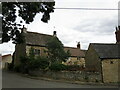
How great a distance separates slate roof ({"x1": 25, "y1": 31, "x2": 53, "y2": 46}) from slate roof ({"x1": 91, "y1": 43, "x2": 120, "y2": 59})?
1351 centimetres

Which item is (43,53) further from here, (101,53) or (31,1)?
(31,1)

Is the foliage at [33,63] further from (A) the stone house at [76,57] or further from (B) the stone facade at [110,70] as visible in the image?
(A) the stone house at [76,57]

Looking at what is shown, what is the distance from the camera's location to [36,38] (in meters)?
42.2

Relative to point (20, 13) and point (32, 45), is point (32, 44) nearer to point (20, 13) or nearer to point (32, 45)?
point (32, 45)

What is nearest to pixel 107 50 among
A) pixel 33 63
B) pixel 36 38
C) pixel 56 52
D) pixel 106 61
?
pixel 106 61

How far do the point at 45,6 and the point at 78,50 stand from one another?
38.1m

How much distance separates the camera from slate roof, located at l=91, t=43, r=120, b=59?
2934cm

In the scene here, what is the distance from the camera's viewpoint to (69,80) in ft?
89.2

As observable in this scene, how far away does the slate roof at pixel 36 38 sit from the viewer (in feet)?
133

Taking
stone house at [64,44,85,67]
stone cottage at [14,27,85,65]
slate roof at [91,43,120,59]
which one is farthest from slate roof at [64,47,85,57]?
slate roof at [91,43,120,59]

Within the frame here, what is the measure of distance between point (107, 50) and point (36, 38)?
56.5ft

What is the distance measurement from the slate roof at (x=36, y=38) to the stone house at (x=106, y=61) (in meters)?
13.6

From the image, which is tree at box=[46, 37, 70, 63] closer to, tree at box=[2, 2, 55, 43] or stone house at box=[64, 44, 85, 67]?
stone house at box=[64, 44, 85, 67]

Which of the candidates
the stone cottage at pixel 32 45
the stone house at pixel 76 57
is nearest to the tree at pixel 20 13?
the stone cottage at pixel 32 45
